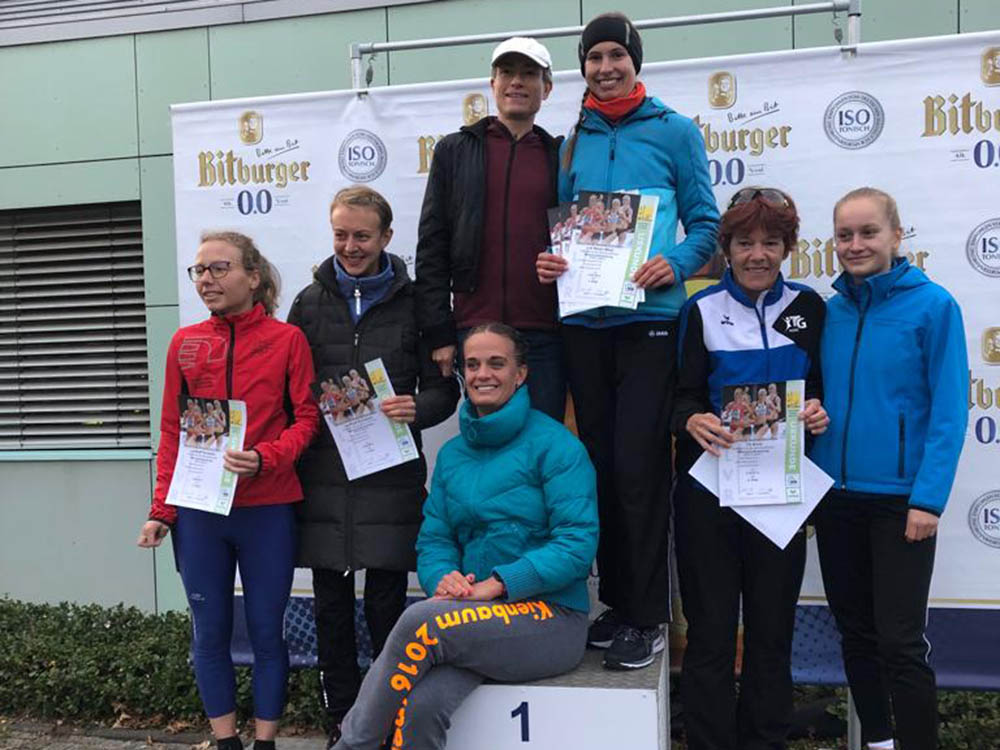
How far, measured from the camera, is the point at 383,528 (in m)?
3.38

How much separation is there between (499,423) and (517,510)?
280 millimetres

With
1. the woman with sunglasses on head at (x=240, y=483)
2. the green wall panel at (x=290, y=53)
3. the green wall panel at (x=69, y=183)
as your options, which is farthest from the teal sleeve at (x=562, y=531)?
the green wall panel at (x=69, y=183)

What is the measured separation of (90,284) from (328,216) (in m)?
2.44

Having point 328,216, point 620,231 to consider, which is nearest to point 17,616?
point 328,216

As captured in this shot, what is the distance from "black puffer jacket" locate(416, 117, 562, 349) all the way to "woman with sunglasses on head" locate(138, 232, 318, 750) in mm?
495

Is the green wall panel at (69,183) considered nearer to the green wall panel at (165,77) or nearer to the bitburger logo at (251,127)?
the green wall panel at (165,77)

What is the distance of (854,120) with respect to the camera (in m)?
3.66

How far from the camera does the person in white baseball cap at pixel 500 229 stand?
10.6 feet

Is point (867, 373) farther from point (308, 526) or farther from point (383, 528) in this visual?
point (308, 526)

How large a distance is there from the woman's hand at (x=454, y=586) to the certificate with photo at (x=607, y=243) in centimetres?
91

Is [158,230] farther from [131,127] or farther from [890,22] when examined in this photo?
[890,22]

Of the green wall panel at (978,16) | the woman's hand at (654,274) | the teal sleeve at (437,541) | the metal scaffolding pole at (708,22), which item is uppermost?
the green wall panel at (978,16)

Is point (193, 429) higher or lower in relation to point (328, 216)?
lower

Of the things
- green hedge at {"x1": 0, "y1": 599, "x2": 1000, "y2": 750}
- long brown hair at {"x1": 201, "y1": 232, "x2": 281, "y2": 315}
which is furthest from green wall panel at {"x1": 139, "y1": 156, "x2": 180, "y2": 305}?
long brown hair at {"x1": 201, "y1": 232, "x2": 281, "y2": 315}
